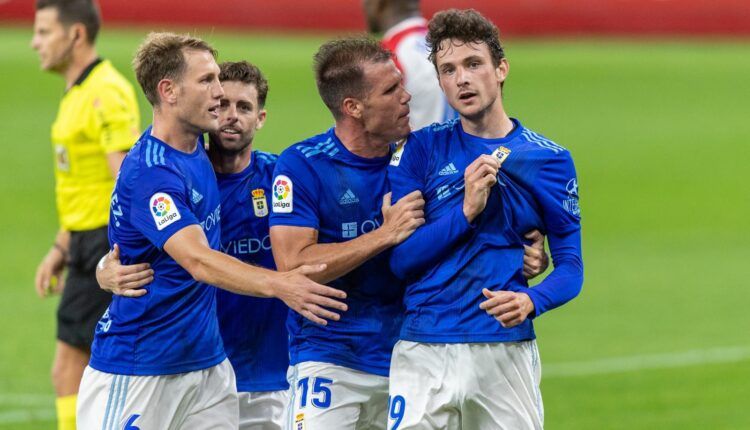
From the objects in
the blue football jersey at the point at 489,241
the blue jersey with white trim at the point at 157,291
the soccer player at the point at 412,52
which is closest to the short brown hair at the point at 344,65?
the blue football jersey at the point at 489,241

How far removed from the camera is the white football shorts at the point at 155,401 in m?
6.32

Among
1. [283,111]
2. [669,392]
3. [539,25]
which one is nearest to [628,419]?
[669,392]

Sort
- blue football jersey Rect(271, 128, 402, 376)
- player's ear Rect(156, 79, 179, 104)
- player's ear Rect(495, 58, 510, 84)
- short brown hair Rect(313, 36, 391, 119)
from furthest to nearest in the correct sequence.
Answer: short brown hair Rect(313, 36, 391, 119) → blue football jersey Rect(271, 128, 402, 376) → player's ear Rect(156, 79, 179, 104) → player's ear Rect(495, 58, 510, 84)

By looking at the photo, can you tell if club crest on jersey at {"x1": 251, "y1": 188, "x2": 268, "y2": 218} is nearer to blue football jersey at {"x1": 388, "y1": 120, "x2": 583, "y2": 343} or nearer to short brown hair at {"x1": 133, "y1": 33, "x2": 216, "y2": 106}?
short brown hair at {"x1": 133, "y1": 33, "x2": 216, "y2": 106}

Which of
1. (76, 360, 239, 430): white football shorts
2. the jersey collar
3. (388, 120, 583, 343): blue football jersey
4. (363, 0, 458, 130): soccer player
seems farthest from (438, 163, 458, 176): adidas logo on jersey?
the jersey collar

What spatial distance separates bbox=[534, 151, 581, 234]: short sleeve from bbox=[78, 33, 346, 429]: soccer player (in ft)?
3.41

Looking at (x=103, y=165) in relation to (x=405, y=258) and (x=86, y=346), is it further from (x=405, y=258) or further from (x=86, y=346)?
(x=405, y=258)

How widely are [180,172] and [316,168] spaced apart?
2.17 feet

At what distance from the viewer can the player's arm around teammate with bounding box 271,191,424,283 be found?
6133 millimetres

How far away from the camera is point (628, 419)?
10469 millimetres

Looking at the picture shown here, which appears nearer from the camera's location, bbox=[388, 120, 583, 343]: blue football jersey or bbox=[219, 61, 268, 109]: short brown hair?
bbox=[388, 120, 583, 343]: blue football jersey

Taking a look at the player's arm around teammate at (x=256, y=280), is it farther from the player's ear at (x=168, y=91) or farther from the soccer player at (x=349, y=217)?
the player's ear at (x=168, y=91)

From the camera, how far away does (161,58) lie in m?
6.47

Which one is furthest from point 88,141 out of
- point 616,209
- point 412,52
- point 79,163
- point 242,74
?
point 616,209
